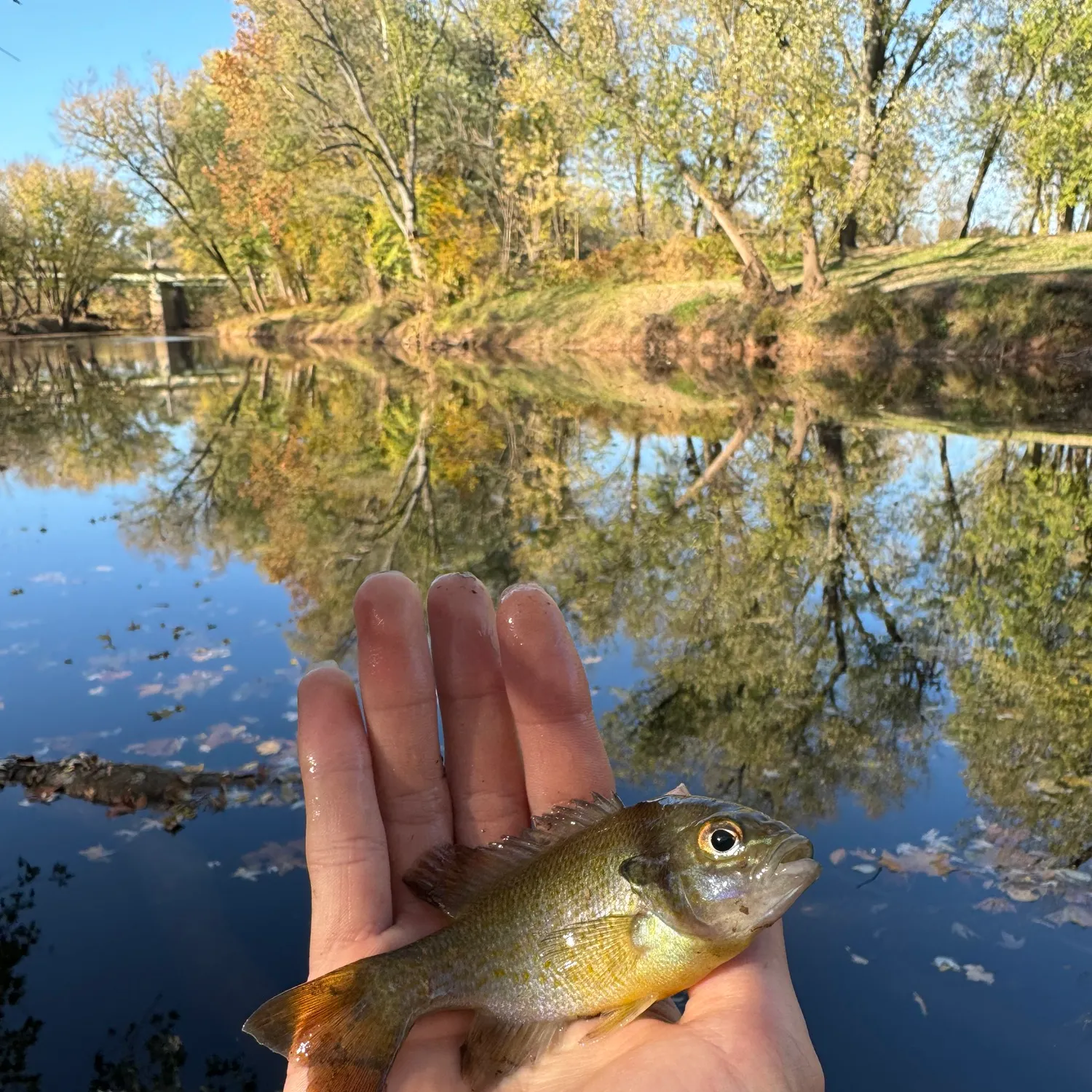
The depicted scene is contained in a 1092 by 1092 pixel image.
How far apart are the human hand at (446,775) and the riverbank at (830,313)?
27273 millimetres

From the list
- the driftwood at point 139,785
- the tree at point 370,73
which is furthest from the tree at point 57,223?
the driftwood at point 139,785

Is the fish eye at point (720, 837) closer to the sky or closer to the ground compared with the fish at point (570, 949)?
closer to the sky

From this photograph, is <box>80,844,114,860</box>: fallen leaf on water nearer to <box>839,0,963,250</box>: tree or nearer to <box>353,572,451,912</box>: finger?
<box>353,572,451,912</box>: finger

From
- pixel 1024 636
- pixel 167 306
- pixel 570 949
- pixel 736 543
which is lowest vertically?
pixel 1024 636

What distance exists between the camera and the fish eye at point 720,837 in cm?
241

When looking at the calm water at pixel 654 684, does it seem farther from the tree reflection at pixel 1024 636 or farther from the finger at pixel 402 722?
the finger at pixel 402 722

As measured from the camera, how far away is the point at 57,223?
70.4m

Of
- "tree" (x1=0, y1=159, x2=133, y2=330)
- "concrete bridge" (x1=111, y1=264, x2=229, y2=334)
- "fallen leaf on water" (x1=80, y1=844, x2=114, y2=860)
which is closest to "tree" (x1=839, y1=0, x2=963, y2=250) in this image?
"fallen leaf on water" (x1=80, y1=844, x2=114, y2=860)

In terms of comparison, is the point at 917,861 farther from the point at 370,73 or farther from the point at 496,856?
the point at 370,73

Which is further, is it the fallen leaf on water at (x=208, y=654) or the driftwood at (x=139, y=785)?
the fallen leaf on water at (x=208, y=654)

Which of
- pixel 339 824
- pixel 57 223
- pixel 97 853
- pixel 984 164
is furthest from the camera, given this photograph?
pixel 57 223

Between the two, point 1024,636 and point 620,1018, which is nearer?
point 620,1018

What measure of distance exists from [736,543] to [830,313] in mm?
20416

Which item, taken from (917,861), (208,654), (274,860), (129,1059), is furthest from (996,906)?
(208,654)
